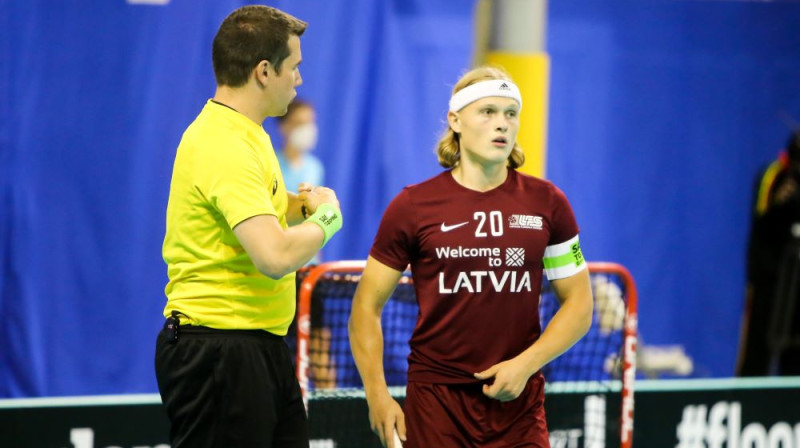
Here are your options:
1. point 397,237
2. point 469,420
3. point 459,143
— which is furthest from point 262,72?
point 469,420

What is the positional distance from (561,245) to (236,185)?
4.13ft

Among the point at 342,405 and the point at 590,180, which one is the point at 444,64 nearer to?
the point at 590,180

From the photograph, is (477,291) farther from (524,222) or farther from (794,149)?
(794,149)

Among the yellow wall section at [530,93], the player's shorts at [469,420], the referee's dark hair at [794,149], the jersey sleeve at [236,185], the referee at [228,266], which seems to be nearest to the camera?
the jersey sleeve at [236,185]

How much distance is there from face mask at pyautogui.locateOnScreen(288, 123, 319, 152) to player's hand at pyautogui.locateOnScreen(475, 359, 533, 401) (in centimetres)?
380

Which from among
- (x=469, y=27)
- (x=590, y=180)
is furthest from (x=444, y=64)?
(x=590, y=180)

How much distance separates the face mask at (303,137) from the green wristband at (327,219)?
147 inches

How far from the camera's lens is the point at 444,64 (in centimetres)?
807

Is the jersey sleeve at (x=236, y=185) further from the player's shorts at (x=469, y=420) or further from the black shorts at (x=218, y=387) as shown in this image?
the player's shorts at (x=469, y=420)

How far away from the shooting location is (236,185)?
342 centimetres

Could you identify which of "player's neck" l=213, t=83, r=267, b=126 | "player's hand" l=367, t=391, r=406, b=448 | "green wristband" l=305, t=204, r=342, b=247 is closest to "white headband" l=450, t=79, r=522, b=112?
"green wristband" l=305, t=204, r=342, b=247

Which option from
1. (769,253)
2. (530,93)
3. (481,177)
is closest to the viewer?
(481,177)

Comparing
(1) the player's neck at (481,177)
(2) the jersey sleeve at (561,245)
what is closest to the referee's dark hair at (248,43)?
(1) the player's neck at (481,177)

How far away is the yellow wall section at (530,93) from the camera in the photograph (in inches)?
259
